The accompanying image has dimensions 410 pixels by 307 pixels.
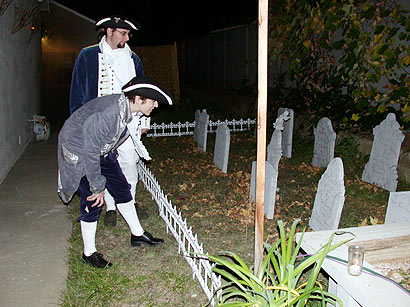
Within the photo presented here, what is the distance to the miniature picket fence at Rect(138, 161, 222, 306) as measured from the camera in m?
3.00

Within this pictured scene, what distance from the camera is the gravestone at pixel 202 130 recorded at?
7750mm

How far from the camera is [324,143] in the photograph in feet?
21.4

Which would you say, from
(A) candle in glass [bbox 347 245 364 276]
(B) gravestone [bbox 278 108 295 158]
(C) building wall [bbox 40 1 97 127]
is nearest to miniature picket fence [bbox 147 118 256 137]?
(B) gravestone [bbox 278 108 295 158]

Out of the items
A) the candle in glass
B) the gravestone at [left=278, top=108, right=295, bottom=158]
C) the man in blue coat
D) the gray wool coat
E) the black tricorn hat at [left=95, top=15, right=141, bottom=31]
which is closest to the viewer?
the candle in glass

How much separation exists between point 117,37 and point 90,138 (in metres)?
1.42

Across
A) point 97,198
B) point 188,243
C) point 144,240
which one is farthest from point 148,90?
point 144,240

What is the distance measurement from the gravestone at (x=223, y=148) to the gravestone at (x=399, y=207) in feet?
9.98

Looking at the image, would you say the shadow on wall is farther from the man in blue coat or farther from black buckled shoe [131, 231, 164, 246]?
black buckled shoe [131, 231, 164, 246]

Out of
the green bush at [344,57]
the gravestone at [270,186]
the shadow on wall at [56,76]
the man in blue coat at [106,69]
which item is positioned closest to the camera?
the man in blue coat at [106,69]

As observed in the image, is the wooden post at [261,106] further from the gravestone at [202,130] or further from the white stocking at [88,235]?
the gravestone at [202,130]

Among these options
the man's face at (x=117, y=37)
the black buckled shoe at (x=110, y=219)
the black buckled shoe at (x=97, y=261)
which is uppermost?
the man's face at (x=117, y=37)

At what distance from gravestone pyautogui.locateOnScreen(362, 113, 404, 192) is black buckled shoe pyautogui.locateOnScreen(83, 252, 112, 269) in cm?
389

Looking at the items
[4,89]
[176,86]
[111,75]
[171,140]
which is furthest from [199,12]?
[111,75]

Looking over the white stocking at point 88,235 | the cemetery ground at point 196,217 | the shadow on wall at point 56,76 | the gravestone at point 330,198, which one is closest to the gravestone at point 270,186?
the cemetery ground at point 196,217
